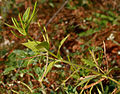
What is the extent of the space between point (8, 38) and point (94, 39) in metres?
0.94

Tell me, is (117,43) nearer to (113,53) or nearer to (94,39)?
(113,53)

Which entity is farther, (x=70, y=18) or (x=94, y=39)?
(x=70, y=18)

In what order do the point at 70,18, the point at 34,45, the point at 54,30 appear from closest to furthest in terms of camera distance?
the point at 34,45, the point at 54,30, the point at 70,18

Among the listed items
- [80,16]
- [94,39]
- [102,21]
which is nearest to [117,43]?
[94,39]

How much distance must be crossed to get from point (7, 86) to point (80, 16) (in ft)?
4.15

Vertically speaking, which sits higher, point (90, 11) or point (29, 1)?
point (29, 1)

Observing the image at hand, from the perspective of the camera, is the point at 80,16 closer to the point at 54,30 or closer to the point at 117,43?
the point at 54,30

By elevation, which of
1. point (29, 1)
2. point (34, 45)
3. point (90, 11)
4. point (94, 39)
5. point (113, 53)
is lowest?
point (113, 53)

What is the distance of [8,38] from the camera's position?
6.27 feet

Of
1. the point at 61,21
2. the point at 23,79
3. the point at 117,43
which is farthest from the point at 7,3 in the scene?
the point at 117,43

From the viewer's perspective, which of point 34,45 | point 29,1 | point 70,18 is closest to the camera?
point 34,45

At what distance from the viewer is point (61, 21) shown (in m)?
2.15

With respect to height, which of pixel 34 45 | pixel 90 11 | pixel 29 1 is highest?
pixel 29 1

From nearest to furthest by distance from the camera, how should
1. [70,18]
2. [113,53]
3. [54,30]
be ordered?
[113,53]
[54,30]
[70,18]
